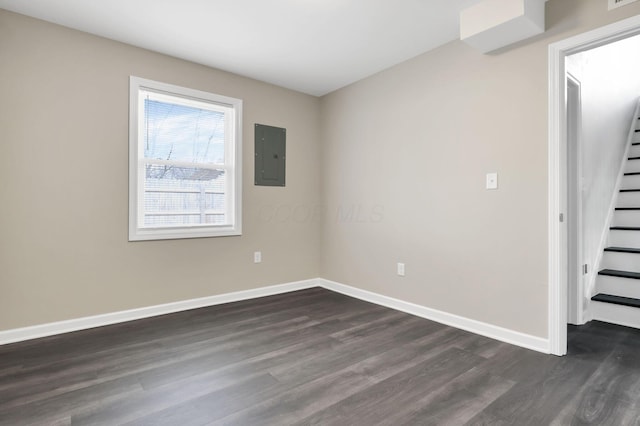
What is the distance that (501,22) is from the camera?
Answer: 2240mm

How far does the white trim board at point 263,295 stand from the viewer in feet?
8.10

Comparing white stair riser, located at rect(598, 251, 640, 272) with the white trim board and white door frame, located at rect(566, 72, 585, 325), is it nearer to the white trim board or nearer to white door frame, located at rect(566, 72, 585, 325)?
white door frame, located at rect(566, 72, 585, 325)

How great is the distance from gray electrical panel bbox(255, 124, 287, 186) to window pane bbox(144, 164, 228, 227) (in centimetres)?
45

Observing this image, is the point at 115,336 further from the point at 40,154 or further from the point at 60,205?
the point at 40,154

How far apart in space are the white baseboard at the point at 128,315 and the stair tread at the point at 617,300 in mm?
3061

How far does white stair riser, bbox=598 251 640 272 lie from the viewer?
122 inches

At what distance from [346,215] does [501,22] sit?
2.41 m

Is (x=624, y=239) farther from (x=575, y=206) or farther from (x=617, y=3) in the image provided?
(x=617, y=3)

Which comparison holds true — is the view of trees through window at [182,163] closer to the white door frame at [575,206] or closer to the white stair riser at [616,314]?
the white door frame at [575,206]

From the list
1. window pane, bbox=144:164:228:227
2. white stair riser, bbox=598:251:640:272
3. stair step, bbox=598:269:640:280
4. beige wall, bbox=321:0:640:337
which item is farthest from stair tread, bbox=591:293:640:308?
window pane, bbox=144:164:228:227

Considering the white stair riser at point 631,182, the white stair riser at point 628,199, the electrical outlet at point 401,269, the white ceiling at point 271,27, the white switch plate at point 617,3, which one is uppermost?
the white ceiling at point 271,27

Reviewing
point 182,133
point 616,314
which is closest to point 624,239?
point 616,314

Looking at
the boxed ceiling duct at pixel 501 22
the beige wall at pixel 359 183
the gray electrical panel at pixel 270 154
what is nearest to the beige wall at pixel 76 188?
the beige wall at pixel 359 183

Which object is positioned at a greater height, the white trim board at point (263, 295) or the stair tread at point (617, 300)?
the stair tread at point (617, 300)
